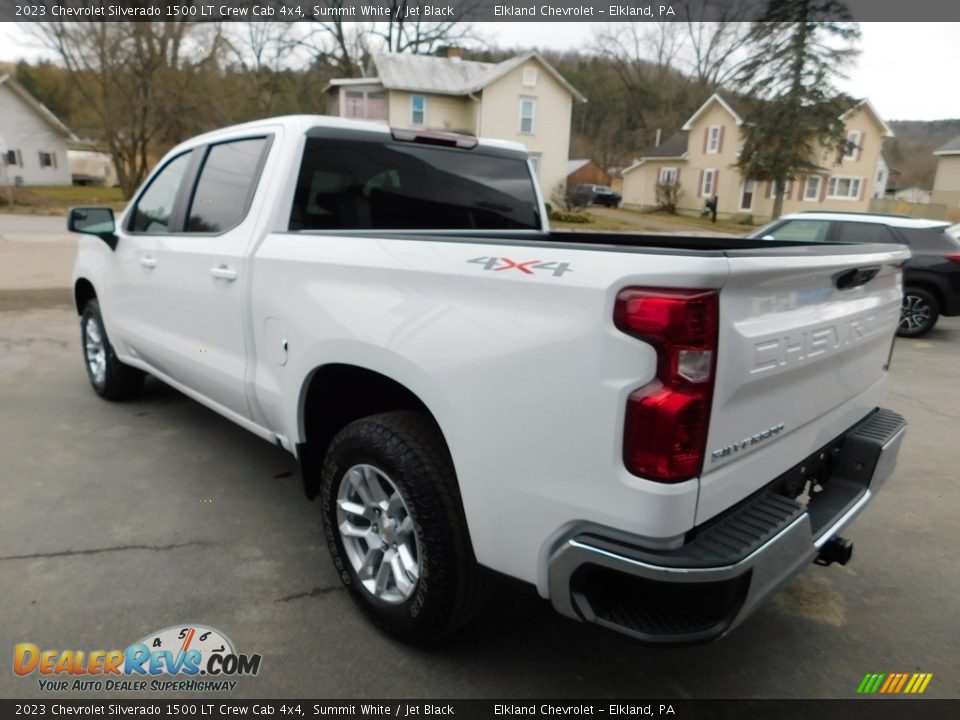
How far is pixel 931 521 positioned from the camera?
3668 mm

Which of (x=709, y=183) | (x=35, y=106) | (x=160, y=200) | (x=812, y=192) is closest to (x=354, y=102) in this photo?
(x=35, y=106)

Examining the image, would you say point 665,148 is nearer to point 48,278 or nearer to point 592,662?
point 48,278

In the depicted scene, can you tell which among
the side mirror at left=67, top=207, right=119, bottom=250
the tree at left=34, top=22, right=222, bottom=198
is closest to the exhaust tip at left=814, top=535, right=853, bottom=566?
the side mirror at left=67, top=207, right=119, bottom=250

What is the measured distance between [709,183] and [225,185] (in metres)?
43.2

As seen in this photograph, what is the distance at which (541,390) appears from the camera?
5.95 ft

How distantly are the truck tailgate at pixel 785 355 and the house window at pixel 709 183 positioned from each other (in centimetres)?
4270

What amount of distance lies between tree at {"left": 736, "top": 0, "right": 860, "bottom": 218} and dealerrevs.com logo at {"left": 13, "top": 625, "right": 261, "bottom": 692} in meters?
35.6

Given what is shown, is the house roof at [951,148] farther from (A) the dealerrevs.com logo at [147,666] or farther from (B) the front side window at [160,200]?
(A) the dealerrevs.com logo at [147,666]

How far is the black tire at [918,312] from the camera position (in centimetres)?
906

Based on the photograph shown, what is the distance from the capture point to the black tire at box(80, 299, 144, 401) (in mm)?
4984

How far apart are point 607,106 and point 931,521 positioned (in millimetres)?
66027

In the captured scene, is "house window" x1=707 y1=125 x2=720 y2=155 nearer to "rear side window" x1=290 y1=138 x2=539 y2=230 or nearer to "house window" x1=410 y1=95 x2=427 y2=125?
"house window" x1=410 y1=95 x2=427 y2=125

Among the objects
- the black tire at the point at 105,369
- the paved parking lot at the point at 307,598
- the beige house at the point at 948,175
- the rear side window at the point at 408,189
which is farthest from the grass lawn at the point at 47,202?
the beige house at the point at 948,175

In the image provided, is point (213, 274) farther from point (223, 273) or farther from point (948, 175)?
point (948, 175)
